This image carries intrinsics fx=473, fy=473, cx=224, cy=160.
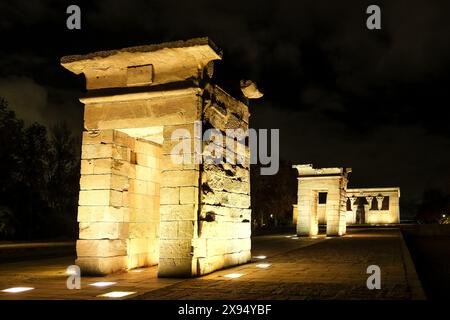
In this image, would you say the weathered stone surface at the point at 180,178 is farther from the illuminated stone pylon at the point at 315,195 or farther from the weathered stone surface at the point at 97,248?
the illuminated stone pylon at the point at 315,195

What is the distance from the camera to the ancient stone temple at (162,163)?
333 inches

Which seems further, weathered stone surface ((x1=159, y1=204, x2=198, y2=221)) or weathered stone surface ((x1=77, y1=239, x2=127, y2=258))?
weathered stone surface ((x1=77, y1=239, x2=127, y2=258))

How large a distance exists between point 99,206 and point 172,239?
169cm

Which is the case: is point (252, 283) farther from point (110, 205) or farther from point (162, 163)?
point (110, 205)

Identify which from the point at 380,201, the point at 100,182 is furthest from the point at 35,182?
the point at 380,201

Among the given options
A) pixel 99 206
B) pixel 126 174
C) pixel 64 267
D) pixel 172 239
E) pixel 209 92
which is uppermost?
pixel 209 92

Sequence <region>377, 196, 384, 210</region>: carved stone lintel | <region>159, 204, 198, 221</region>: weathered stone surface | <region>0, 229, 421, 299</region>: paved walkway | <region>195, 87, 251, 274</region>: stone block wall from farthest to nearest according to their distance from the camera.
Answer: <region>377, 196, 384, 210</region>: carved stone lintel, <region>195, 87, 251, 274</region>: stone block wall, <region>159, 204, 198, 221</region>: weathered stone surface, <region>0, 229, 421, 299</region>: paved walkway

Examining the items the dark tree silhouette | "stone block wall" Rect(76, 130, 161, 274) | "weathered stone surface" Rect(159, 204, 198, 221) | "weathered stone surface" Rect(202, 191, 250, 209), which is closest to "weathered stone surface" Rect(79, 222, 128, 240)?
"stone block wall" Rect(76, 130, 161, 274)

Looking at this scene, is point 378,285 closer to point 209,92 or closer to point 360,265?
point 360,265

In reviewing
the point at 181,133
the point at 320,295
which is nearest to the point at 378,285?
the point at 320,295

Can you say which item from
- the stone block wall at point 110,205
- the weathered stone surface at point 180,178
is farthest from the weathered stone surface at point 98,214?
the weathered stone surface at point 180,178

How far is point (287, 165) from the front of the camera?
154ft

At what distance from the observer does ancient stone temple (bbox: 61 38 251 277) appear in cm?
845

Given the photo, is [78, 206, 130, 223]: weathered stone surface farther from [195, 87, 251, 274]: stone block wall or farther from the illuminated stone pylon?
the illuminated stone pylon
